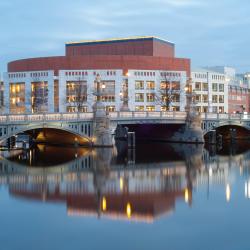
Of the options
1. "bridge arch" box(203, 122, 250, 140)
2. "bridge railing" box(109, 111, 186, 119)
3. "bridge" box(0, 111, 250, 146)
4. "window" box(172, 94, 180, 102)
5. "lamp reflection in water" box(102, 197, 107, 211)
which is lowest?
"lamp reflection in water" box(102, 197, 107, 211)

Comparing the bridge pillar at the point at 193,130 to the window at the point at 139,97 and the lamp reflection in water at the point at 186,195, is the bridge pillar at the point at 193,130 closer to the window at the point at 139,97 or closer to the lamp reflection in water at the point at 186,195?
the lamp reflection in water at the point at 186,195

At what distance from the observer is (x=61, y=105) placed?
117438mm

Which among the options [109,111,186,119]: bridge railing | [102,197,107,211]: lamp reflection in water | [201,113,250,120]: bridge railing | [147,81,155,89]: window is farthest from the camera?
[147,81,155,89]: window

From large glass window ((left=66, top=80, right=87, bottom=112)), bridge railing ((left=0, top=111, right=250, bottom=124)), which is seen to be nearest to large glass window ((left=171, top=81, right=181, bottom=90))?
large glass window ((left=66, top=80, right=87, bottom=112))

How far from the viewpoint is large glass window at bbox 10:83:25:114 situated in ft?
404

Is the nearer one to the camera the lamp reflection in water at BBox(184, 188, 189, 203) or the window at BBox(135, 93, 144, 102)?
the lamp reflection in water at BBox(184, 188, 189, 203)

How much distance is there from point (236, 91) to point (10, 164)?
109896mm

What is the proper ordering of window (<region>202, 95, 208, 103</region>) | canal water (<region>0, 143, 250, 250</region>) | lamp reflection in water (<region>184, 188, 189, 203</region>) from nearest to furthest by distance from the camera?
1. canal water (<region>0, 143, 250, 250</region>)
2. lamp reflection in water (<region>184, 188, 189, 203</region>)
3. window (<region>202, 95, 208, 103</region>)

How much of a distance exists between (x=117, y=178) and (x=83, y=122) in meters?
23.5

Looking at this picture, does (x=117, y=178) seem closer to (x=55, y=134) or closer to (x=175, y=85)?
(x=55, y=134)

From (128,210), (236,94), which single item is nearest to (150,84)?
(236,94)

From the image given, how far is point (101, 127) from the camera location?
6022 centimetres

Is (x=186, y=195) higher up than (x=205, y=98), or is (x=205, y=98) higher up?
(x=205, y=98)

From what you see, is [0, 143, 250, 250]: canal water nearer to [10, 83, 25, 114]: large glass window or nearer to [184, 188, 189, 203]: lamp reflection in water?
[184, 188, 189, 203]: lamp reflection in water
